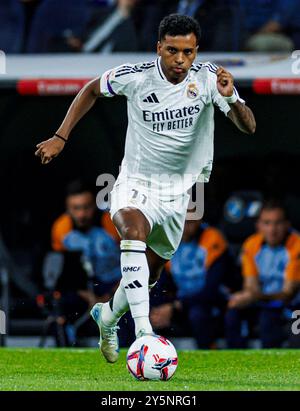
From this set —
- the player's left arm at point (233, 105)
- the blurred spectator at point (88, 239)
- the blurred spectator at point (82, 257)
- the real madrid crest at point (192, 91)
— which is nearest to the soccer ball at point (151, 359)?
the player's left arm at point (233, 105)

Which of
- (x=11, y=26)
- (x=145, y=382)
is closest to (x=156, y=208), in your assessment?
(x=145, y=382)

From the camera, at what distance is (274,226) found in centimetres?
1245

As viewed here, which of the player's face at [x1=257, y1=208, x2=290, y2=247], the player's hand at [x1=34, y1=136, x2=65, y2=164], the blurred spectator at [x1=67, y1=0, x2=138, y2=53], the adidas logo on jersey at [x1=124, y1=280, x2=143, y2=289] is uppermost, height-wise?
the blurred spectator at [x1=67, y1=0, x2=138, y2=53]

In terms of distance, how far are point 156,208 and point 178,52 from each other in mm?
941

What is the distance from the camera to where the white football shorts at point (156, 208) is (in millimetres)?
8312

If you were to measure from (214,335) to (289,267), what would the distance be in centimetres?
90

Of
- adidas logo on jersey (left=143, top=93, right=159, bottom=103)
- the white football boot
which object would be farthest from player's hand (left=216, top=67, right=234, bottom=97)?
the white football boot

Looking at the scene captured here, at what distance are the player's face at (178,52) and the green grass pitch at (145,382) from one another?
179 centimetres

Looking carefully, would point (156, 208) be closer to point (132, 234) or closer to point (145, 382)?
point (132, 234)

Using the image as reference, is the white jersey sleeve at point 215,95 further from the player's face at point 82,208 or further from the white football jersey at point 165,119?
the player's face at point 82,208

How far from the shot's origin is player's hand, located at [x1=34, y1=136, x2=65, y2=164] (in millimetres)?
8133

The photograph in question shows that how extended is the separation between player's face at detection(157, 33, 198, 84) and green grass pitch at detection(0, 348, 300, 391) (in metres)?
1.79

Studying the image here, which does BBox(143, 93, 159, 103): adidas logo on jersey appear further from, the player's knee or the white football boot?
the white football boot
